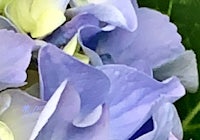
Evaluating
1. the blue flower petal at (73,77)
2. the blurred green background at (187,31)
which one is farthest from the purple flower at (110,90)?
the blurred green background at (187,31)

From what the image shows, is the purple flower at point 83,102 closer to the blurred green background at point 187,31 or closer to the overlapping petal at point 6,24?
the overlapping petal at point 6,24

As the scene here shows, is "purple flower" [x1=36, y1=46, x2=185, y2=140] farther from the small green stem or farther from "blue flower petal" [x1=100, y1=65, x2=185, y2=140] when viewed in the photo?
the small green stem

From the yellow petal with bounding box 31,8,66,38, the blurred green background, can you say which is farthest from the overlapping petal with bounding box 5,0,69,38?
the blurred green background

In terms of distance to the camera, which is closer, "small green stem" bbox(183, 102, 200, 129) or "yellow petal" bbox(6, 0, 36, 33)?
"yellow petal" bbox(6, 0, 36, 33)

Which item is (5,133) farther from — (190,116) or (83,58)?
(190,116)

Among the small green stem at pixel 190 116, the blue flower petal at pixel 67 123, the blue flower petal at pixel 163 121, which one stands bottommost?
the small green stem at pixel 190 116

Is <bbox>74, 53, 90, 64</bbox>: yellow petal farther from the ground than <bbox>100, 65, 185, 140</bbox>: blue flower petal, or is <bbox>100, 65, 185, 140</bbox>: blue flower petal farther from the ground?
<bbox>74, 53, 90, 64</bbox>: yellow petal
